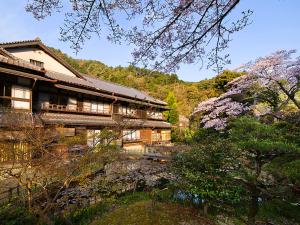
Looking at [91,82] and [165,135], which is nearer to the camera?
[91,82]

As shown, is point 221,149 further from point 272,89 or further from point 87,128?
point 87,128

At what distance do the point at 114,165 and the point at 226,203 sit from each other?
17.4ft

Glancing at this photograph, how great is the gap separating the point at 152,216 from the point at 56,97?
1342 centimetres

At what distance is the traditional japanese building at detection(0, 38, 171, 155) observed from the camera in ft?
45.1

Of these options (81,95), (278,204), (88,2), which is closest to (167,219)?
(278,204)

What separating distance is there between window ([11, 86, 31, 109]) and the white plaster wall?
4229mm

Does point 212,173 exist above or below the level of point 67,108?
below

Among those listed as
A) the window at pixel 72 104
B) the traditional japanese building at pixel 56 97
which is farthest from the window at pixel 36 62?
the window at pixel 72 104

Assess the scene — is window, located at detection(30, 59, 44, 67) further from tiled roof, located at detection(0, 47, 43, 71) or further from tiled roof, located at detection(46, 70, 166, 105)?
tiled roof, located at detection(0, 47, 43, 71)

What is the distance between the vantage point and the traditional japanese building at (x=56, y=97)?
45.1 ft

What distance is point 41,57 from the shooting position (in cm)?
Answer: 1898

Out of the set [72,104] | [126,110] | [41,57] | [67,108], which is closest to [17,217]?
[67,108]

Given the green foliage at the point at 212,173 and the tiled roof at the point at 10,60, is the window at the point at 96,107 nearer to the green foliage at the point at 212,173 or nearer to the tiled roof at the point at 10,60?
the tiled roof at the point at 10,60

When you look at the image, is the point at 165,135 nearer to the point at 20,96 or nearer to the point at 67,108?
the point at 67,108
